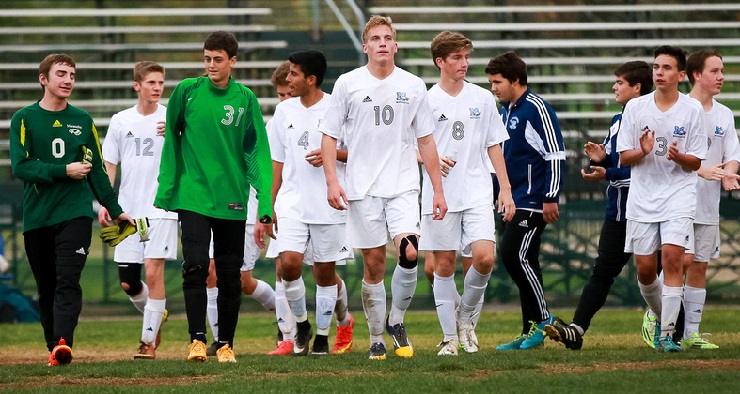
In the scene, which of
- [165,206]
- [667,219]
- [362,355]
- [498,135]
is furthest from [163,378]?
[667,219]

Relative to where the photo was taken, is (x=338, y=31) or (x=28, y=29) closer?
(x=338, y=31)

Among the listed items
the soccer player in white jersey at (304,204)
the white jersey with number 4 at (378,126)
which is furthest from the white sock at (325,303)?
the white jersey with number 4 at (378,126)

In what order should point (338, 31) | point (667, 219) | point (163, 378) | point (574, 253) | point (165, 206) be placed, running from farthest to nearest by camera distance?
point (338, 31), point (574, 253), point (667, 219), point (165, 206), point (163, 378)

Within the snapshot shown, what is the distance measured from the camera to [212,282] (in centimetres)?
1120

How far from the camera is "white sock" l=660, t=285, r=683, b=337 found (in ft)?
30.0

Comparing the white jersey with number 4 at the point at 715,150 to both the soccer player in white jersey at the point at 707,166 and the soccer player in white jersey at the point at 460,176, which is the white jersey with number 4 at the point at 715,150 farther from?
the soccer player in white jersey at the point at 460,176

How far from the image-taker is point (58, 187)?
8812mm

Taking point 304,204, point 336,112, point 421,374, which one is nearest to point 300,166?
point 304,204

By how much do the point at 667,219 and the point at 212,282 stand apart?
438 centimetres

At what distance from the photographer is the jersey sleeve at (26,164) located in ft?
28.4

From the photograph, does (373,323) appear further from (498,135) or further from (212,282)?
(212,282)

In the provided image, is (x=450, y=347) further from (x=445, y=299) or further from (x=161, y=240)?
(x=161, y=240)

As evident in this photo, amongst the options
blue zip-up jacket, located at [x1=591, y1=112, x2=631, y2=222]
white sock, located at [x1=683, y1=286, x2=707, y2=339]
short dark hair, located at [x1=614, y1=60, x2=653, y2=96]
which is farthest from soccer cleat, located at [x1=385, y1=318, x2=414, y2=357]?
short dark hair, located at [x1=614, y1=60, x2=653, y2=96]

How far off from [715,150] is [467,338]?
105 inches
